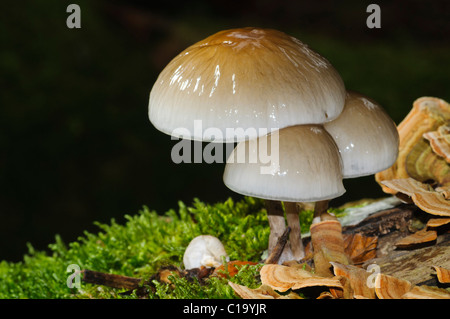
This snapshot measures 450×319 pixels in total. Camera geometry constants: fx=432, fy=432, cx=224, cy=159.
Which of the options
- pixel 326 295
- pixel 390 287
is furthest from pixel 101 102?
pixel 390 287

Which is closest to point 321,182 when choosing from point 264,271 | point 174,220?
point 264,271

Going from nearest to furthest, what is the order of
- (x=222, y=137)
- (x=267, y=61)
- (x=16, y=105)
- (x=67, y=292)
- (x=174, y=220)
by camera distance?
(x=222, y=137)
(x=267, y=61)
(x=67, y=292)
(x=174, y=220)
(x=16, y=105)

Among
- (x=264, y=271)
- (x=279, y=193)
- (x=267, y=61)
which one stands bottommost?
(x=264, y=271)

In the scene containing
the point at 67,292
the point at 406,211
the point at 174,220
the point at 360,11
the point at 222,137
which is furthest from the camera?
the point at 360,11

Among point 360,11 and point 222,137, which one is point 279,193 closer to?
point 222,137

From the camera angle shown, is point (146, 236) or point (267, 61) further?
point (146, 236)

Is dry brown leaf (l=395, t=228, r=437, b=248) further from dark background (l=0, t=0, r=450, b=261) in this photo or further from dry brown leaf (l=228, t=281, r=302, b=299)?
dark background (l=0, t=0, r=450, b=261)
